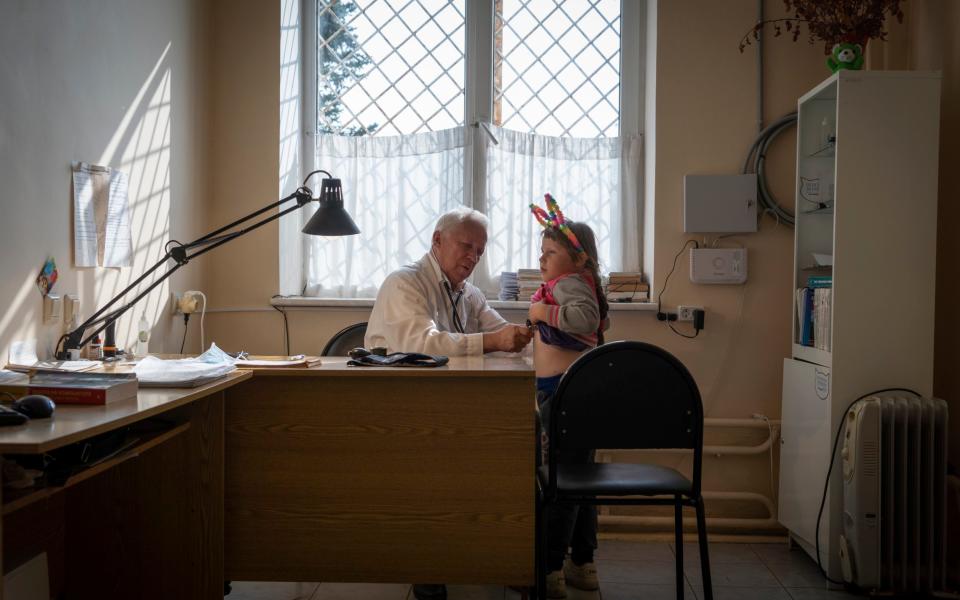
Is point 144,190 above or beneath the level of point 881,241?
above

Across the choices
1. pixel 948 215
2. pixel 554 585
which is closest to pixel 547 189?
pixel 948 215

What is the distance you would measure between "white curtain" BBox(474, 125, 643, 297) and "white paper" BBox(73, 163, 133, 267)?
1.56 m

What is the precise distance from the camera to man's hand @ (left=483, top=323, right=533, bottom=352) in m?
2.60

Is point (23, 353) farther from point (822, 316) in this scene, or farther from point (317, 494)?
point (822, 316)

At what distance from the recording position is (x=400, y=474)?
6.64 ft

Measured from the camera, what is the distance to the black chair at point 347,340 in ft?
9.90

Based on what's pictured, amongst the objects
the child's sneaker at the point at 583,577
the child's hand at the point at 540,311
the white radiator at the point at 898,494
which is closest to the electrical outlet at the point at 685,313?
the white radiator at the point at 898,494

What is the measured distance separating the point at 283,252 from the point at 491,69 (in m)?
1.33

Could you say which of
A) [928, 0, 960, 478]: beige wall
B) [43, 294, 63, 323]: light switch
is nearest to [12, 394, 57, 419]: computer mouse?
[43, 294, 63, 323]: light switch

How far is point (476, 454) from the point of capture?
2.02 metres

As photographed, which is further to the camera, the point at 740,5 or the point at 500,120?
the point at 500,120

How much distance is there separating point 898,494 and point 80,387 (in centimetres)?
245

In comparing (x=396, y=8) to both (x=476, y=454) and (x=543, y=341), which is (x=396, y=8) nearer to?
(x=543, y=341)

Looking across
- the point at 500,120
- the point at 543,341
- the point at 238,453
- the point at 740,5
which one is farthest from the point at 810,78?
the point at 238,453
